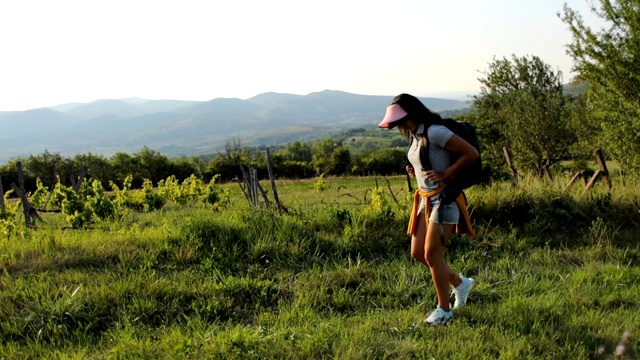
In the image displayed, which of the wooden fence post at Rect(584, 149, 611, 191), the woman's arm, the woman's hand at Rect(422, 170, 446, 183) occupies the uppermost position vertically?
the woman's arm

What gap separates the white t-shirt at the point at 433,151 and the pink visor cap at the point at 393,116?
226 millimetres

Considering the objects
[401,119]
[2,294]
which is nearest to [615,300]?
[401,119]

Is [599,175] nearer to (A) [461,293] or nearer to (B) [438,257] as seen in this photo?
(A) [461,293]

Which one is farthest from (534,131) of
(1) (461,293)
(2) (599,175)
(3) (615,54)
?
(1) (461,293)

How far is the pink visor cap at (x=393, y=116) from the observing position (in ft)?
12.1

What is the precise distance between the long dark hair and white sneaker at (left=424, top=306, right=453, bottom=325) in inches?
61.7

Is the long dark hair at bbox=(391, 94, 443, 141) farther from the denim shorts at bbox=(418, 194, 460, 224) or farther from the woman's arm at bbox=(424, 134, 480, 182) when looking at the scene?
the denim shorts at bbox=(418, 194, 460, 224)

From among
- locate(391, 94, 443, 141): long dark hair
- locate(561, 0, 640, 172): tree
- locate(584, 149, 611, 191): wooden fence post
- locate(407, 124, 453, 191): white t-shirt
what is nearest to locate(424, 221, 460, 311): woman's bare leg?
locate(407, 124, 453, 191): white t-shirt

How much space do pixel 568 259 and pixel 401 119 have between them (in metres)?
3.27

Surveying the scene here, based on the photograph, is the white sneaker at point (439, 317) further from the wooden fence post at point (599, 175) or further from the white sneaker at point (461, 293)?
the wooden fence post at point (599, 175)

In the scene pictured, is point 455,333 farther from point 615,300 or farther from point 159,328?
point 159,328

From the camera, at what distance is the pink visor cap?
3691 millimetres

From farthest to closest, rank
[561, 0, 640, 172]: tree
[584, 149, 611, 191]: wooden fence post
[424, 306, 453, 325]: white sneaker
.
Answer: [561, 0, 640, 172]: tree → [584, 149, 611, 191]: wooden fence post → [424, 306, 453, 325]: white sneaker

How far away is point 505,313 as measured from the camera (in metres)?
3.96
